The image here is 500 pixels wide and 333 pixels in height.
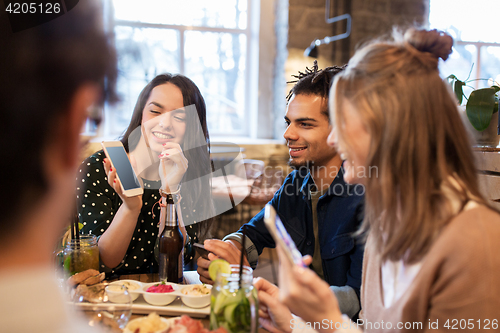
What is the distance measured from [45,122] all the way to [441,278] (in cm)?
76

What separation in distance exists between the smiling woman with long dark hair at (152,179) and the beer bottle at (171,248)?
0.86 feet

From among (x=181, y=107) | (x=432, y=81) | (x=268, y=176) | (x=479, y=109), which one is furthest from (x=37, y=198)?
(x=268, y=176)

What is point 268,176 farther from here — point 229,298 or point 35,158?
point 35,158

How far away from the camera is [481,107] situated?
195cm

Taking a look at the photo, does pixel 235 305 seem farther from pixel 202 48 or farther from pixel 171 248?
pixel 202 48

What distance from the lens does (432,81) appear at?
2.78 ft

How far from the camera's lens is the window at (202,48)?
4.02 meters

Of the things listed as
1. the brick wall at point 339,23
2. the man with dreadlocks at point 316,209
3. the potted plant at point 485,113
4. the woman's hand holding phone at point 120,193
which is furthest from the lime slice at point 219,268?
the brick wall at point 339,23

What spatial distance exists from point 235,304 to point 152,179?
1.17 meters

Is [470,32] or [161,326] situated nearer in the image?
[161,326]

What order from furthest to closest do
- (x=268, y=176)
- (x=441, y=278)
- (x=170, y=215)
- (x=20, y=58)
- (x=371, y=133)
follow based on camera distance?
(x=268, y=176), (x=170, y=215), (x=371, y=133), (x=441, y=278), (x=20, y=58)

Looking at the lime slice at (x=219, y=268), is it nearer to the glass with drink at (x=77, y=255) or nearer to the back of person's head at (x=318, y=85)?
the glass with drink at (x=77, y=255)

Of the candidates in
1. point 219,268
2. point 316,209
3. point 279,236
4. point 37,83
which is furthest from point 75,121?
point 316,209

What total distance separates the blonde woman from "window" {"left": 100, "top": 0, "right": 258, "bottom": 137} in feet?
11.1
